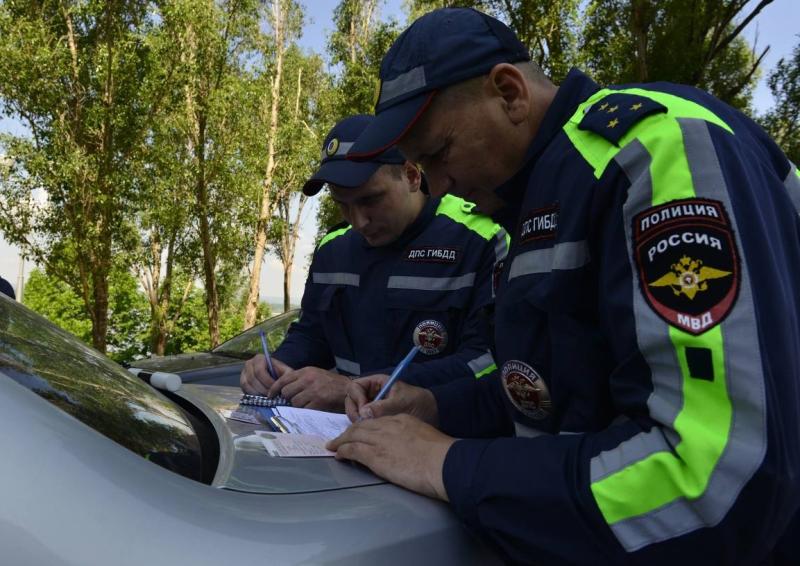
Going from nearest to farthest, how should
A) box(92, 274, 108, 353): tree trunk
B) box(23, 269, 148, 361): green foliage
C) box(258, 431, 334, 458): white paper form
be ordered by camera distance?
box(258, 431, 334, 458): white paper form < box(92, 274, 108, 353): tree trunk < box(23, 269, 148, 361): green foliage

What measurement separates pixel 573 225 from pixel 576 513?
1.42ft

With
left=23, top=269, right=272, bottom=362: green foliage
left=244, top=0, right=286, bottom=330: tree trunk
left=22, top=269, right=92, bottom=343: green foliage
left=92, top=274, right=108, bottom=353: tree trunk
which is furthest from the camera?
left=23, top=269, right=272, bottom=362: green foliage

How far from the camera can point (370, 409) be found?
155 cm

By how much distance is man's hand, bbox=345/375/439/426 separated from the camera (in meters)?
1.56

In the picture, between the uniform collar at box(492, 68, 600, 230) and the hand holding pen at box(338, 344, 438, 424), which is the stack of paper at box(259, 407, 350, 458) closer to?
the hand holding pen at box(338, 344, 438, 424)

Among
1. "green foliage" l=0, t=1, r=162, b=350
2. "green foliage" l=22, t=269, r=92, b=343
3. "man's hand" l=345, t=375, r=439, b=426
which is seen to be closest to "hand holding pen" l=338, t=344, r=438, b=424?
"man's hand" l=345, t=375, r=439, b=426

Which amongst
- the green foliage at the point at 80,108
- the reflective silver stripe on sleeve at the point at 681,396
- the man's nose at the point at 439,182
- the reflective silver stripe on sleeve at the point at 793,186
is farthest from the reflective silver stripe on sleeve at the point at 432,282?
the green foliage at the point at 80,108

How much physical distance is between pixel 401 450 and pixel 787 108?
13359 mm

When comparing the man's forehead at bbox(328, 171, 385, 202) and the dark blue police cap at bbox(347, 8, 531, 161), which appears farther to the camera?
the man's forehead at bbox(328, 171, 385, 202)

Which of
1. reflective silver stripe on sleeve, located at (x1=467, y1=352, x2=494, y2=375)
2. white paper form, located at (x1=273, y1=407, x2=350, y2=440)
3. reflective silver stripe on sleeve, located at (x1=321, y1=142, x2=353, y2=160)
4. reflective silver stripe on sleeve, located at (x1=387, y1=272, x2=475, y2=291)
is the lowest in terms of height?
white paper form, located at (x1=273, y1=407, x2=350, y2=440)

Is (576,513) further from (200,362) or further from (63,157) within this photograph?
(63,157)

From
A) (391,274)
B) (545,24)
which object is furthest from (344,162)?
(545,24)

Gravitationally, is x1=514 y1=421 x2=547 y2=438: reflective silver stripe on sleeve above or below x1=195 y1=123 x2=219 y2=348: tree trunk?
below

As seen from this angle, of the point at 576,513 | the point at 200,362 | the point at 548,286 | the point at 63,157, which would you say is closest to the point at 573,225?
the point at 548,286
